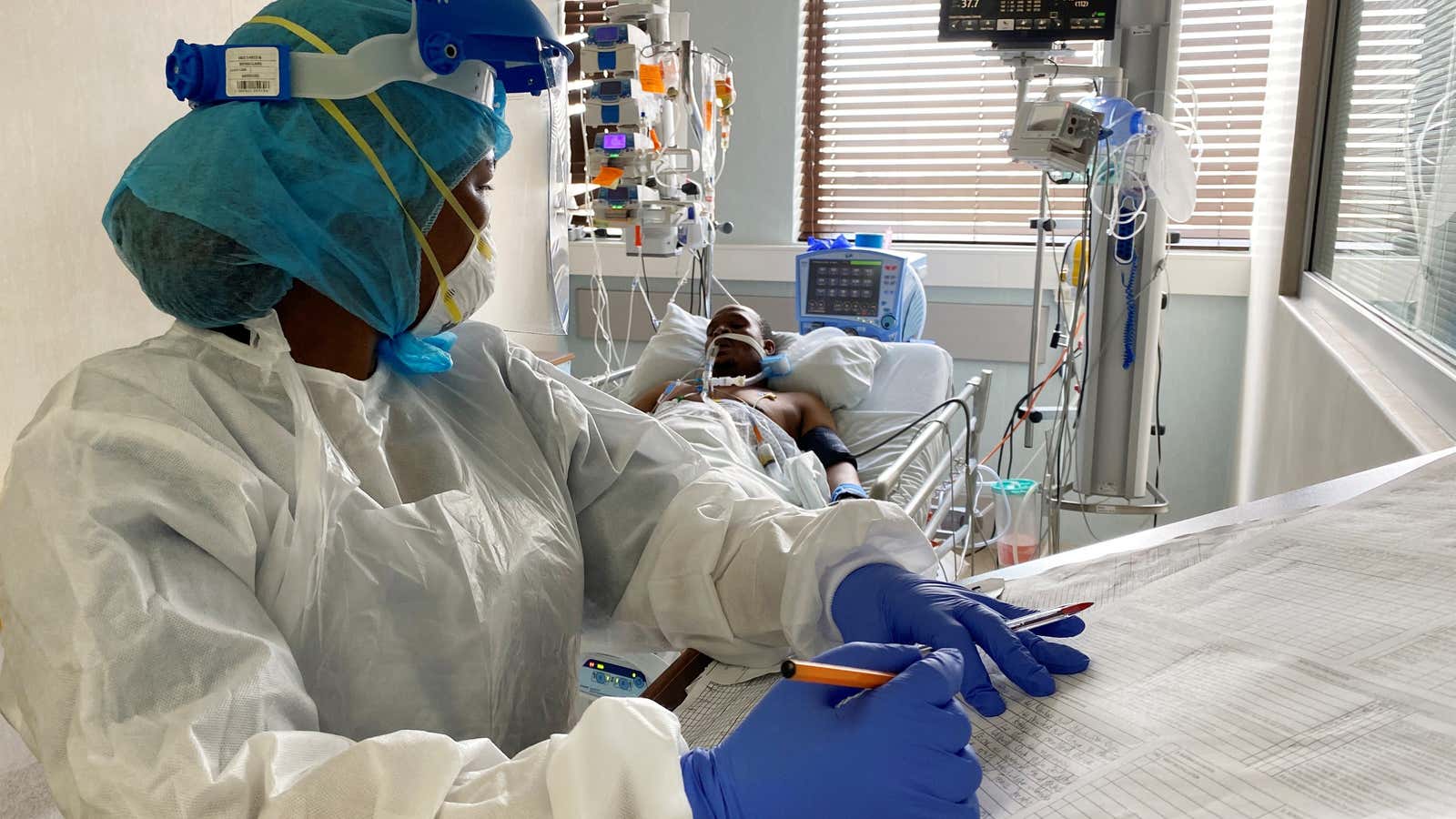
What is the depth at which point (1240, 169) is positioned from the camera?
4039 mm

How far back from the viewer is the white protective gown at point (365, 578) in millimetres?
712

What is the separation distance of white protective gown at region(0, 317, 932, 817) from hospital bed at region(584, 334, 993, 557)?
1469 mm

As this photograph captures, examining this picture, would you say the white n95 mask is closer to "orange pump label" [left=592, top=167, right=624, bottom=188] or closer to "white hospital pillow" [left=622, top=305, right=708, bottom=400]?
"orange pump label" [left=592, top=167, right=624, bottom=188]

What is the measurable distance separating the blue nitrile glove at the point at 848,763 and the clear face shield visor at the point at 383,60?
0.79 m

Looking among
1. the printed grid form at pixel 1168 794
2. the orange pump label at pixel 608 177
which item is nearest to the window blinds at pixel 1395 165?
the printed grid form at pixel 1168 794

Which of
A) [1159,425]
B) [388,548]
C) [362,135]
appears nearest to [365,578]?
→ [388,548]

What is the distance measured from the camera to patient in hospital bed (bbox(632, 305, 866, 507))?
248cm

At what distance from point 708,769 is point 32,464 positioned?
0.62 m

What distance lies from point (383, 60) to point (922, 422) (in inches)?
83.9

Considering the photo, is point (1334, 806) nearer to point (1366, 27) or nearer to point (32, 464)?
point (32, 464)

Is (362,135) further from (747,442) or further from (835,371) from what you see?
(835,371)

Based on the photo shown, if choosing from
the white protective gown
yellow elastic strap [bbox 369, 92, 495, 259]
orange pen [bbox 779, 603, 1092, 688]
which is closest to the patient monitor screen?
the white protective gown

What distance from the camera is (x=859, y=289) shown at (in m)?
3.64

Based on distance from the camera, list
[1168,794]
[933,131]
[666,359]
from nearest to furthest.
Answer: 1. [1168,794]
2. [666,359]
3. [933,131]
